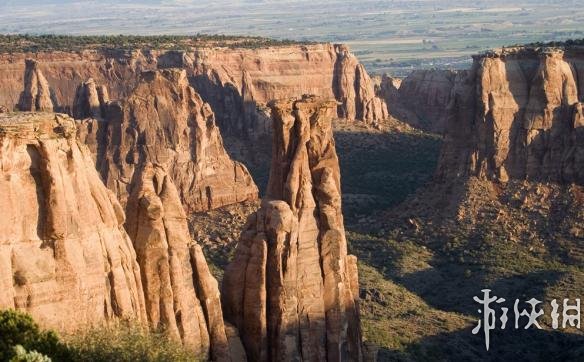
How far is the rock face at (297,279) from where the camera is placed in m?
42.2

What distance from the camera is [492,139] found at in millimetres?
82375

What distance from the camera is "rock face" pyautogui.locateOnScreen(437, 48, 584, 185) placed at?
81.0 metres

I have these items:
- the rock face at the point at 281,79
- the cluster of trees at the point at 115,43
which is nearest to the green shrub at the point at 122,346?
the rock face at the point at 281,79

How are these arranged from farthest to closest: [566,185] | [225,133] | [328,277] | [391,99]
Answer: [391,99]
[225,133]
[566,185]
[328,277]

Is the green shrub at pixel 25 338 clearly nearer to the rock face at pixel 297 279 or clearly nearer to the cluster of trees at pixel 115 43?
the rock face at pixel 297 279

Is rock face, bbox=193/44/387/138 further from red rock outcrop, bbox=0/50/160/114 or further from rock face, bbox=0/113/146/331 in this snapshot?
rock face, bbox=0/113/146/331

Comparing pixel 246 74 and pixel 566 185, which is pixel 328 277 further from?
pixel 246 74

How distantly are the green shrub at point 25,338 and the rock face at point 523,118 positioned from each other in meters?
52.9

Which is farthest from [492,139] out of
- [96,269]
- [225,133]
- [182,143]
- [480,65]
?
[96,269]

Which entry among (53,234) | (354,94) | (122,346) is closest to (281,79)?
(354,94)

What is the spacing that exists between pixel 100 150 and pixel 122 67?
38832 mm

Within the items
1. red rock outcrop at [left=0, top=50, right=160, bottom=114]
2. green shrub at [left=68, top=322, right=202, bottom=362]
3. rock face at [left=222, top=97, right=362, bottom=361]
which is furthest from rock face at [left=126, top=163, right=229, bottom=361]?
red rock outcrop at [left=0, top=50, right=160, bottom=114]

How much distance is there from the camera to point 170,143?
269ft

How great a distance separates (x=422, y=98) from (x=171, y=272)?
99923mm
